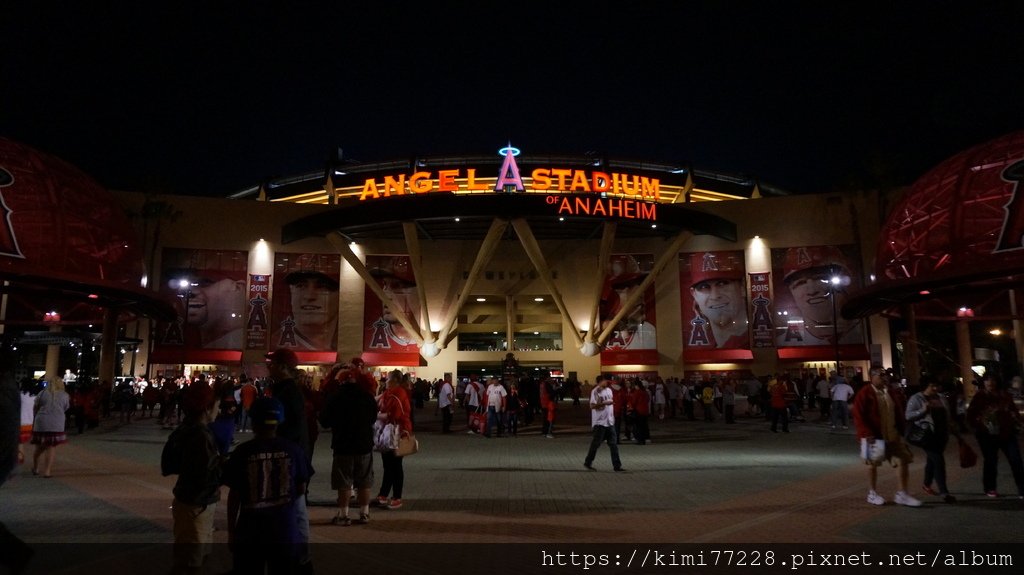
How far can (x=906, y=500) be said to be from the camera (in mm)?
7977

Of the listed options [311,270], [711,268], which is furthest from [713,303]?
[311,270]

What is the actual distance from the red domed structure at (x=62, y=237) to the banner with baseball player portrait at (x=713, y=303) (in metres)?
32.0

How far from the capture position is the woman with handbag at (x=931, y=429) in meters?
8.40

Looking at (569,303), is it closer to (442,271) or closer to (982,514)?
(442,271)

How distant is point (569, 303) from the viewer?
140ft

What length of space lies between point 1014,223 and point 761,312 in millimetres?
24374

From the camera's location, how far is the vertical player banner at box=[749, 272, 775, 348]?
130 feet

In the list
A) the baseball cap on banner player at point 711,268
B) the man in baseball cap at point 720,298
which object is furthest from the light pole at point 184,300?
the baseball cap on banner player at point 711,268

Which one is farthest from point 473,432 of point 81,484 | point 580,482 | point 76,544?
point 76,544

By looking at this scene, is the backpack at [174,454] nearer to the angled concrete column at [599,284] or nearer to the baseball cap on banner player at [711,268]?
the angled concrete column at [599,284]

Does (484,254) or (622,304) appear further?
(622,304)

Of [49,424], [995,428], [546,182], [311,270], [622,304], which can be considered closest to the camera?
[995,428]

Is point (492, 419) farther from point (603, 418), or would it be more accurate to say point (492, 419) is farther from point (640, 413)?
point (603, 418)

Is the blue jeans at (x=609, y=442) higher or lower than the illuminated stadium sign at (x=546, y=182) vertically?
lower
